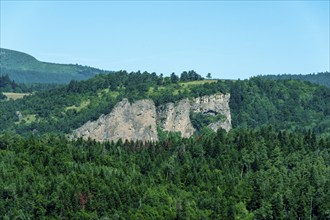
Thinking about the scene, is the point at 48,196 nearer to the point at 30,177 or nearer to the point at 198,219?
the point at 30,177

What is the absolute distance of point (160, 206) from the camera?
573 feet

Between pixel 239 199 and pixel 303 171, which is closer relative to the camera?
pixel 239 199

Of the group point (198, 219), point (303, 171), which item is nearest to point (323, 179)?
point (303, 171)

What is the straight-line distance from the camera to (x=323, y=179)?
190250 mm

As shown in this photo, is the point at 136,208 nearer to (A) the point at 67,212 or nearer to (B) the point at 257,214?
(A) the point at 67,212

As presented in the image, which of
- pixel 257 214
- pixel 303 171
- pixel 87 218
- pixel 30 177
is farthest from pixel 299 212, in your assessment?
pixel 30 177

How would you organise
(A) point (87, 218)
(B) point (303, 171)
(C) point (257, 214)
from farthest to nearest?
(B) point (303, 171), (C) point (257, 214), (A) point (87, 218)

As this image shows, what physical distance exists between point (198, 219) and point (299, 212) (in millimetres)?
22724

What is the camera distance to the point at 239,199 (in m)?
185

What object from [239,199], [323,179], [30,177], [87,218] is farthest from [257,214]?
[30,177]

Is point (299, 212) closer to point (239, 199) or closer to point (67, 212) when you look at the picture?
point (239, 199)

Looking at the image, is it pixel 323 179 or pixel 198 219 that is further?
pixel 323 179

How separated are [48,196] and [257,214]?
4188 centimetres

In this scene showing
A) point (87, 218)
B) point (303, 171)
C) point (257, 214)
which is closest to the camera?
point (87, 218)
